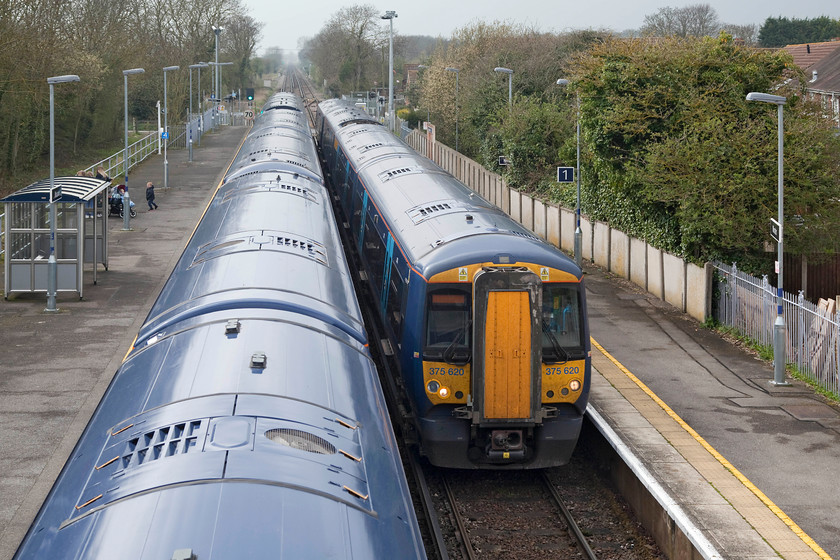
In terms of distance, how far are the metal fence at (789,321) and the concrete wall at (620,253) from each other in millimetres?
428

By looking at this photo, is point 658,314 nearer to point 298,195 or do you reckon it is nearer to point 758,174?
point 758,174

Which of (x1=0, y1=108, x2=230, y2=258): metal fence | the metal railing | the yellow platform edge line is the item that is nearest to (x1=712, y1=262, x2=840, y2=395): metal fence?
the yellow platform edge line

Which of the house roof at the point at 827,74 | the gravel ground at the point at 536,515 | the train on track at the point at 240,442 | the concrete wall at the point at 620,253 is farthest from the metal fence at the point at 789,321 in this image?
the house roof at the point at 827,74

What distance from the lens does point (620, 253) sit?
83.1 ft

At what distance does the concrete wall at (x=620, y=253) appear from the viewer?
67.9 feet

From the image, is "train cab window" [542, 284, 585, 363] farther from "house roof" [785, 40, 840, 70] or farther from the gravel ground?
"house roof" [785, 40, 840, 70]

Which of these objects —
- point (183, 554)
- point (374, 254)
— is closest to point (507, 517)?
point (374, 254)

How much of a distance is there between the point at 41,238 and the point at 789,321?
15646mm

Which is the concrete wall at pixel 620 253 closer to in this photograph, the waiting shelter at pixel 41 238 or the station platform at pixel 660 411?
the station platform at pixel 660 411

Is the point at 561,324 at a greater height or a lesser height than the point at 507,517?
greater

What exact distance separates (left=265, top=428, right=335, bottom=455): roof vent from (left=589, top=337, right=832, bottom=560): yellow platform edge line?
6316 millimetres

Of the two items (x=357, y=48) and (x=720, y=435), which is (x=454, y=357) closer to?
(x=720, y=435)

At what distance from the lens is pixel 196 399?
20.1ft

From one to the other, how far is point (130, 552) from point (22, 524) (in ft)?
19.8
